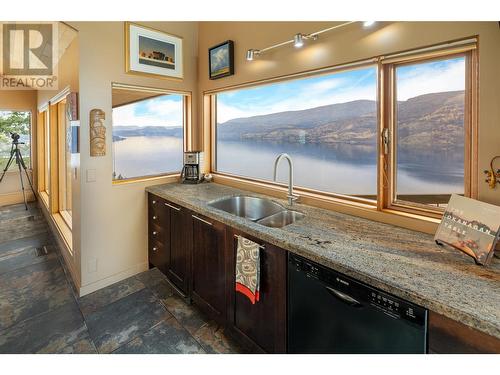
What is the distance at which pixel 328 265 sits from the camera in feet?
3.91

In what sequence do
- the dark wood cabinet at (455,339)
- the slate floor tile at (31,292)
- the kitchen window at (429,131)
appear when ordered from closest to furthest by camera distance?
the dark wood cabinet at (455,339) < the kitchen window at (429,131) < the slate floor tile at (31,292)

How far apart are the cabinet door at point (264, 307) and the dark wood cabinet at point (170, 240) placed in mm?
607

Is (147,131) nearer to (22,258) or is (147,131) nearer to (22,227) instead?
(22,258)

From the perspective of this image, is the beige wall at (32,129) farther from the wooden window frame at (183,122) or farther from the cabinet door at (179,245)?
the cabinet door at (179,245)

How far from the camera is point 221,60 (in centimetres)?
267

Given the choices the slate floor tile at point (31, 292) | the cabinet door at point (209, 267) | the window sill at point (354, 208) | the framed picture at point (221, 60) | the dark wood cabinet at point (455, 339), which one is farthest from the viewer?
the framed picture at point (221, 60)

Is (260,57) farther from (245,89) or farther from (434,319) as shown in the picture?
(434,319)

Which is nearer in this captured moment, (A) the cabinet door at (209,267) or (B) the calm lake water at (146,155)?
(A) the cabinet door at (209,267)

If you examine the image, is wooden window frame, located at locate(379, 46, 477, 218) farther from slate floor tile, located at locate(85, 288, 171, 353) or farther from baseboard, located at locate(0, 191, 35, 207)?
baseboard, located at locate(0, 191, 35, 207)

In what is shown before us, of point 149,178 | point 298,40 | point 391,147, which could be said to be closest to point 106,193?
point 149,178

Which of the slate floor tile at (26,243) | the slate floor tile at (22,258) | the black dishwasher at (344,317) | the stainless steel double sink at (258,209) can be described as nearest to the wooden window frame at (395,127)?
the stainless steel double sink at (258,209)

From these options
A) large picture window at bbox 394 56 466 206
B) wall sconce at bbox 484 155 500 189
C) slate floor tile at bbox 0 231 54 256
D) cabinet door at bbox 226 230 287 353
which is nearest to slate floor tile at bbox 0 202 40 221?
slate floor tile at bbox 0 231 54 256

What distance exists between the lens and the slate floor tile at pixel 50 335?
176cm
